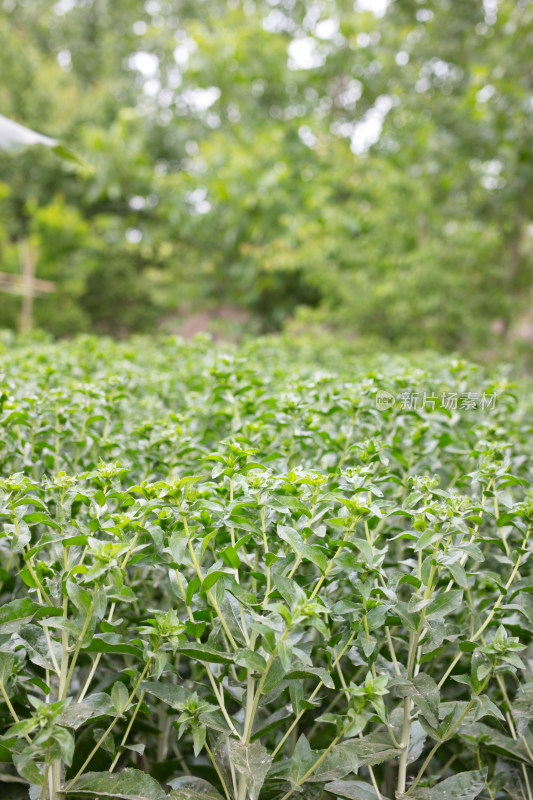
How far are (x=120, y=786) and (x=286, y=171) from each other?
298 inches

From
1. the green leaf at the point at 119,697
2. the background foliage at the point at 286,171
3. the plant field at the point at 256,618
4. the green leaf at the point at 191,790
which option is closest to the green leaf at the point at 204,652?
the plant field at the point at 256,618

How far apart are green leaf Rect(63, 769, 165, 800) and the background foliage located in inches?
200

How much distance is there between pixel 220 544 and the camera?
1.10 metres

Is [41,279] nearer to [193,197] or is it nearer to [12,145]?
[193,197]

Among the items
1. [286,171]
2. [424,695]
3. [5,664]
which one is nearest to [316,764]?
[424,695]

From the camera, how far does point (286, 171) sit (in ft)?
A: 25.1

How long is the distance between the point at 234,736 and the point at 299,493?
44 cm

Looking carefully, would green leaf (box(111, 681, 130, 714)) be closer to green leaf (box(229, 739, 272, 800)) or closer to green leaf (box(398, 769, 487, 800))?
green leaf (box(229, 739, 272, 800))

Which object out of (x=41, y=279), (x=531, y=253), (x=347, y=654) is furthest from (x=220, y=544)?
(x=41, y=279)

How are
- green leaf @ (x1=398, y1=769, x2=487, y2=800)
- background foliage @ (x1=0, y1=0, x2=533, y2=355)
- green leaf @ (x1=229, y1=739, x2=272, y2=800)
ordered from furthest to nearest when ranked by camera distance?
background foliage @ (x1=0, y1=0, x2=533, y2=355) → green leaf @ (x1=398, y1=769, x2=487, y2=800) → green leaf @ (x1=229, y1=739, x2=272, y2=800)

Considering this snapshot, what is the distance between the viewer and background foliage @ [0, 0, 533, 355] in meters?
5.82

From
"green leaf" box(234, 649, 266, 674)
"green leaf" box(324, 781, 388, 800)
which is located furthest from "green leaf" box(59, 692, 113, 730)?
"green leaf" box(324, 781, 388, 800)

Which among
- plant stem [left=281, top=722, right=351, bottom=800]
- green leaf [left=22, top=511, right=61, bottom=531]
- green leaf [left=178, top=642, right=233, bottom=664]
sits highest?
green leaf [left=22, top=511, right=61, bottom=531]

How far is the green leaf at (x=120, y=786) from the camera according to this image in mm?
936
